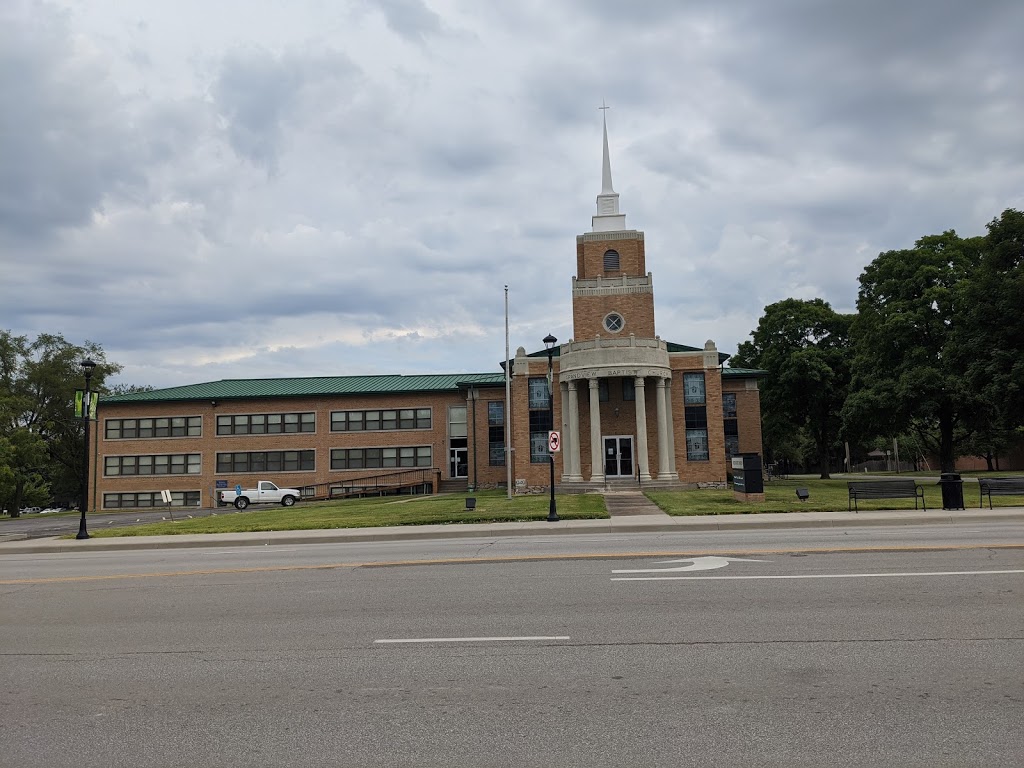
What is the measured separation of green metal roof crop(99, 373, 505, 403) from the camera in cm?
5297

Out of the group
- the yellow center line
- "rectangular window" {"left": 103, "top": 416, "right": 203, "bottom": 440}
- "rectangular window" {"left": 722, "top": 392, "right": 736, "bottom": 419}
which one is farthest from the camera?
"rectangular window" {"left": 103, "top": 416, "right": 203, "bottom": 440}

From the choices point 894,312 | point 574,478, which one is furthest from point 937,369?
point 574,478

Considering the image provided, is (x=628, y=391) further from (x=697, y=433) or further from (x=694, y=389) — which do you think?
(x=697, y=433)

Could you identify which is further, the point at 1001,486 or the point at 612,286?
the point at 612,286

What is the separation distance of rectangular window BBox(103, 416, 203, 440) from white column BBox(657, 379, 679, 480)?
108 feet

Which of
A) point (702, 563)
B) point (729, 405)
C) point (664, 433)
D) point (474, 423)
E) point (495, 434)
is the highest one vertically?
point (729, 405)

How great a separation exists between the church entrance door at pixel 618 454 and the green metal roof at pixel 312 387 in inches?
424

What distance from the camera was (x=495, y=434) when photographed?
5069 cm

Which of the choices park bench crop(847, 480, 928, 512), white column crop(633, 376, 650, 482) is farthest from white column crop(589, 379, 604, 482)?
park bench crop(847, 480, 928, 512)

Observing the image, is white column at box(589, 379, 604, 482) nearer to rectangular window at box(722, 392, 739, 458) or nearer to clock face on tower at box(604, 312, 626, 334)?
clock face on tower at box(604, 312, 626, 334)

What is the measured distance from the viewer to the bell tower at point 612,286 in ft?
144

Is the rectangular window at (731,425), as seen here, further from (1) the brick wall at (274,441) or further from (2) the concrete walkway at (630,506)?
(2) the concrete walkway at (630,506)

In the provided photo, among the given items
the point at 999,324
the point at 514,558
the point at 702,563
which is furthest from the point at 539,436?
the point at 702,563

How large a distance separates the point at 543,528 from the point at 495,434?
97.8 ft
